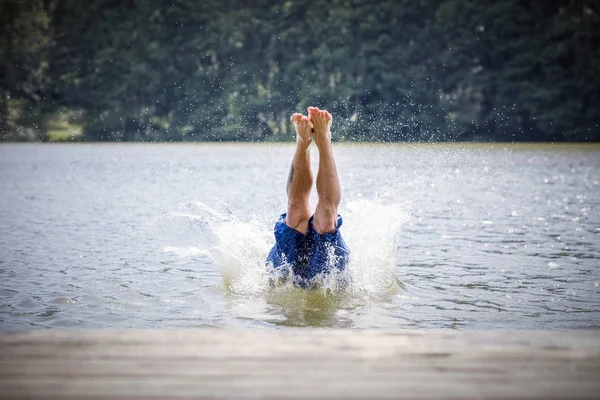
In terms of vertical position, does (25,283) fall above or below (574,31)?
below

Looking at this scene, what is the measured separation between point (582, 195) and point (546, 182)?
11.5 ft

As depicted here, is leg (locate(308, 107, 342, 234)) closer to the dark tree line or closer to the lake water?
the lake water

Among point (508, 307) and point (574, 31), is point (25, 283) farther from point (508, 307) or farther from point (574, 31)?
point (574, 31)

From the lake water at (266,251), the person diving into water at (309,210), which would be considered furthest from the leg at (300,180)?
the lake water at (266,251)

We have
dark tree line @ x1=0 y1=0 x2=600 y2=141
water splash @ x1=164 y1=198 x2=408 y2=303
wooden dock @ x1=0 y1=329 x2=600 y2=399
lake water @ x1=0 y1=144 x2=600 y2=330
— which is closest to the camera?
wooden dock @ x1=0 y1=329 x2=600 y2=399

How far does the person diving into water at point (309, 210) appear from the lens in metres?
6.36

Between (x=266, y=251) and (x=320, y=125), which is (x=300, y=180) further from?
(x=266, y=251)

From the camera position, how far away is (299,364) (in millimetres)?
3195

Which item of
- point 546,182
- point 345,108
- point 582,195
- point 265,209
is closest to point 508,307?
point 265,209

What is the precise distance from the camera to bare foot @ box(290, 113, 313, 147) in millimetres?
6340

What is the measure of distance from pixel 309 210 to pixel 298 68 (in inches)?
1872

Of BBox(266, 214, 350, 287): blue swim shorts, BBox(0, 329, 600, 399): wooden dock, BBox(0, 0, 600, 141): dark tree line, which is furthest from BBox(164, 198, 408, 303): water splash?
BBox(0, 0, 600, 141): dark tree line

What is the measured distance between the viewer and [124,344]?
3.46m

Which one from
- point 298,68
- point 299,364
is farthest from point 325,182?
point 298,68
